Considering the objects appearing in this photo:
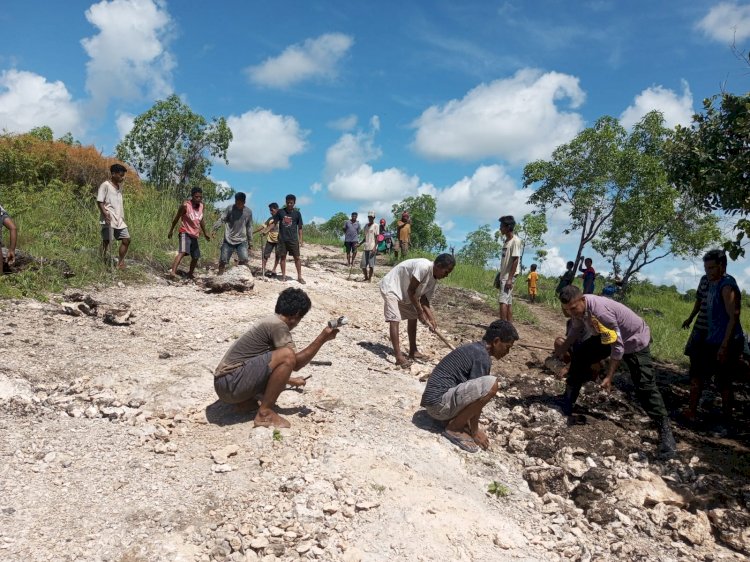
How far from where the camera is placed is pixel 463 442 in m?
4.20

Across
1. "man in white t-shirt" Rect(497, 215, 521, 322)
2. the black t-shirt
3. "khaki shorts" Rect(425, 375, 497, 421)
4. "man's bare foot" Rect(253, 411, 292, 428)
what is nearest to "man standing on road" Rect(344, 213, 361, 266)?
the black t-shirt

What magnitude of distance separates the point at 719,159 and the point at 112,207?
23.8 ft

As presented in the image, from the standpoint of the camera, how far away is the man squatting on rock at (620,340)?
4.41m

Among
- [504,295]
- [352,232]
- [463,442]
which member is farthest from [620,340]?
[352,232]

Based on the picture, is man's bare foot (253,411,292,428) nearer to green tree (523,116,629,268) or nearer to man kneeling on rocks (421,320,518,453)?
man kneeling on rocks (421,320,518,453)

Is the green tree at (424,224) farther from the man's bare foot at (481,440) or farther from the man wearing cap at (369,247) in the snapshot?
the man's bare foot at (481,440)

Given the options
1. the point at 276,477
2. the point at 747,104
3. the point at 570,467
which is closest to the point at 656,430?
the point at 570,467

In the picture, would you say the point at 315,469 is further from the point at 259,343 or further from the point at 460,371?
the point at 460,371

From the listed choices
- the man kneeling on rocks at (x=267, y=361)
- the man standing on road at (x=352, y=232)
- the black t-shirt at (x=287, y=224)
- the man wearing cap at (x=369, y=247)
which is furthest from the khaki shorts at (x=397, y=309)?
the man standing on road at (x=352, y=232)

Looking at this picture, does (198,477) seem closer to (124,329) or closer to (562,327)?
(124,329)

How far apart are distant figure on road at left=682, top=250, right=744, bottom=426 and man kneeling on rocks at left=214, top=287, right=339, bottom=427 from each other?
11.5ft

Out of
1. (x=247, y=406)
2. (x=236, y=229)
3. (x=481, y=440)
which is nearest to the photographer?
(x=247, y=406)

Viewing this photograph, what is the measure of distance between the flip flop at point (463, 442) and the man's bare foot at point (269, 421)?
1253 millimetres

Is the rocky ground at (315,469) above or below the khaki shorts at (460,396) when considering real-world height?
below
